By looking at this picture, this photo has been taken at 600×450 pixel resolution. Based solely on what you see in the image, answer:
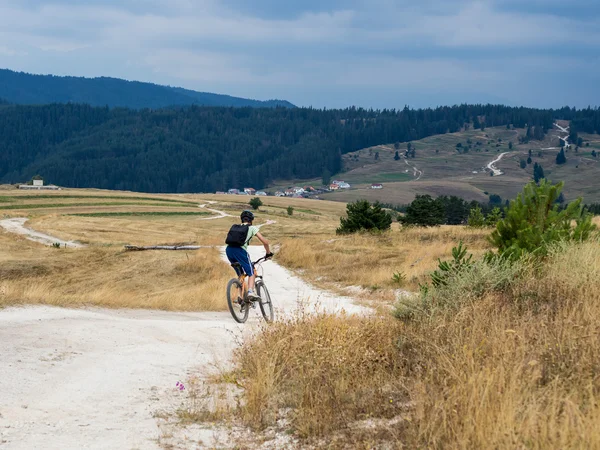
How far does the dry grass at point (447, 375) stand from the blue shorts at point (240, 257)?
4189mm

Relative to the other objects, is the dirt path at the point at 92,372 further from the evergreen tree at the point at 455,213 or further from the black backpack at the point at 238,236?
the evergreen tree at the point at 455,213

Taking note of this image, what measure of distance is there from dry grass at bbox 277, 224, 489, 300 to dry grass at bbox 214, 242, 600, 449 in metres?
9.54

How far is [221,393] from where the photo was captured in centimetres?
728

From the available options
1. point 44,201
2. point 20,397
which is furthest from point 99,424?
point 44,201

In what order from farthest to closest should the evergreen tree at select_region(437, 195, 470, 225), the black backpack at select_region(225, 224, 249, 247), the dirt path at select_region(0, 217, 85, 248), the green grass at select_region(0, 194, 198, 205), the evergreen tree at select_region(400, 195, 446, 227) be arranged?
the evergreen tree at select_region(437, 195, 470, 225) → the green grass at select_region(0, 194, 198, 205) → the evergreen tree at select_region(400, 195, 446, 227) → the dirt path at select_region(0, 217, 85, 248) → the black backpack at select_region(225, 224, 249, 247)

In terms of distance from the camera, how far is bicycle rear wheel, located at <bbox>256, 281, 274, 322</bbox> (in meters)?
13.7

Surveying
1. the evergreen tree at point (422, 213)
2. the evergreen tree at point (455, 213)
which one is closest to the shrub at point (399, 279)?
the evergreen tree at point (422, 213)

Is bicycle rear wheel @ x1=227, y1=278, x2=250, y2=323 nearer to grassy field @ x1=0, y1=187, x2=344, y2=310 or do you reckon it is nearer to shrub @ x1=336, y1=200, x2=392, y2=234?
grassy field @ x1=0, y1=187, x2=344, y2=310

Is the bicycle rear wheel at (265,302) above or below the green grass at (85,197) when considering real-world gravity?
above

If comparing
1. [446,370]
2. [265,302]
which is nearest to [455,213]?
[265,302]

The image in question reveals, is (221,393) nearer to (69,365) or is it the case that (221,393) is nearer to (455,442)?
(69,365)

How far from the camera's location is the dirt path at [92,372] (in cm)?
599

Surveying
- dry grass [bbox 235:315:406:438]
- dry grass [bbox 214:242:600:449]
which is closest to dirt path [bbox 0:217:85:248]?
dry grass [bbox 235:315:406:438]

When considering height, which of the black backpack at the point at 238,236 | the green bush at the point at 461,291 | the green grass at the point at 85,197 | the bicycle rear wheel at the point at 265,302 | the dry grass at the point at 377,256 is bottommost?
the green grass at the point at 85,197
